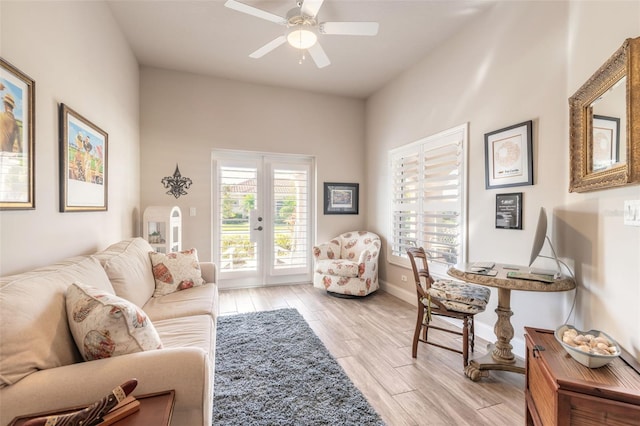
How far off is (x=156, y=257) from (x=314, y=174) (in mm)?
2748

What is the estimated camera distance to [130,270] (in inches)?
80.4

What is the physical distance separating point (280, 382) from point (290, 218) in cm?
281

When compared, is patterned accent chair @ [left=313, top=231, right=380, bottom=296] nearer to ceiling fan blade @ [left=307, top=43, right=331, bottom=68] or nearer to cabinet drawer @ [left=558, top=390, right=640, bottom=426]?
ceiling fan blade @ [left=307, top=43, right=331, bottom=68]

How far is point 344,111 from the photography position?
482cm

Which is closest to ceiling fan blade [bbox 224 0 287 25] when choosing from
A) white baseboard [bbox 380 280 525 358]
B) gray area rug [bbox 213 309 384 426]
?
gray area rug [bbox 213 309 384 426]

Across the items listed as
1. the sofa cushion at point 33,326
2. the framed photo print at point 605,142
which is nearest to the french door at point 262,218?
the sofa cushion at point 33,326

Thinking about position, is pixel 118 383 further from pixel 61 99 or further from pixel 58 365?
pixel 61 99

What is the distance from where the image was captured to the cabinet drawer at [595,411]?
1.04 metres

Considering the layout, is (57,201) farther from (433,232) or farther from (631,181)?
(433,232)

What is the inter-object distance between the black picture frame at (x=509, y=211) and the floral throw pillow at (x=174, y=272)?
278 cm

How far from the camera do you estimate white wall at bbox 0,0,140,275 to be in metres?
1.44

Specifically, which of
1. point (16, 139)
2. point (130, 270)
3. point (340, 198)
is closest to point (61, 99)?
point (16, 139)

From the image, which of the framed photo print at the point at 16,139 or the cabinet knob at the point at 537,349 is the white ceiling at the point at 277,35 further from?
the cabinet knob at the point at 537,349

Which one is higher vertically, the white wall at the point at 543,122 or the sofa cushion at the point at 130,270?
the white wall at the point at 543,122
